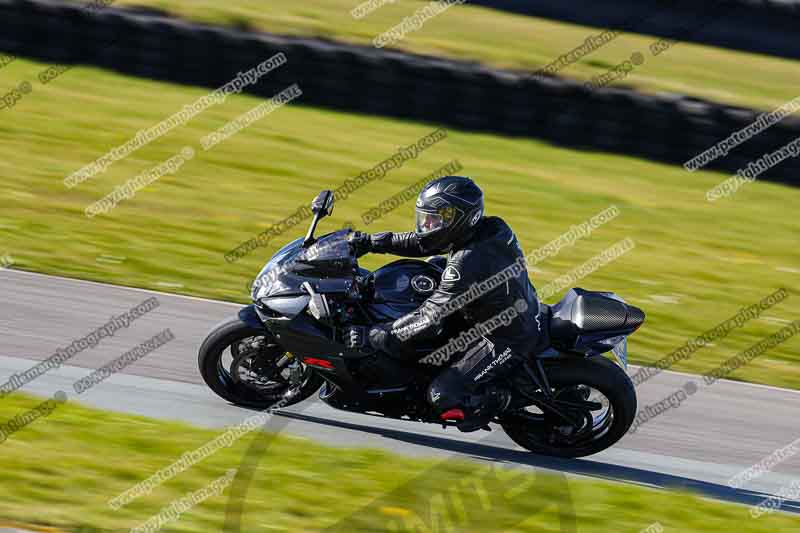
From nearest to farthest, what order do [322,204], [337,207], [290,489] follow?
[290,489]
[322,204]
[337,207]

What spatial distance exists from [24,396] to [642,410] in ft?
15.4

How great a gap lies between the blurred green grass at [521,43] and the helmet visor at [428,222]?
12442 millimetres

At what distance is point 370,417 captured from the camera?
827 centimetres

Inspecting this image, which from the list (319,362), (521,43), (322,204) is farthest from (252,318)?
(521,43)

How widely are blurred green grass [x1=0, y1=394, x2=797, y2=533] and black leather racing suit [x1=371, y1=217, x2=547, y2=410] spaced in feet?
1.98

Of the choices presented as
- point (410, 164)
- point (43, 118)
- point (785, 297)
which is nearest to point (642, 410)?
point (785, 297)

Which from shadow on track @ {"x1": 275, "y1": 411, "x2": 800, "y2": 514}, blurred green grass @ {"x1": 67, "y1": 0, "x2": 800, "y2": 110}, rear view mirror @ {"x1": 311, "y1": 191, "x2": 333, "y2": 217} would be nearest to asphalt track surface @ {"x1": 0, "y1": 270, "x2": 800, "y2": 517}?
shadow on track @ {"x1": 275, "y1": 411, "x2": 800, "y2": 514}

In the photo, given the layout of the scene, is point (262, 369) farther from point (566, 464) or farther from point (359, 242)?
point (566, 464)

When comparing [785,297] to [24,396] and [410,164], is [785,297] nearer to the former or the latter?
[410,164]

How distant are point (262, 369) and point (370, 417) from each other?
89 centimetres

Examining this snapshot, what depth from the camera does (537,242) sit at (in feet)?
43.7

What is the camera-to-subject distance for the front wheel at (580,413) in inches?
296

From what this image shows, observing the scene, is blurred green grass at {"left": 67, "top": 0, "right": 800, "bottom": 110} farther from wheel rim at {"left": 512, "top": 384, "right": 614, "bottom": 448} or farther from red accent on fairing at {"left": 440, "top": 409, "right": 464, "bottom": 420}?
red accent on fairing at {"left": 440, "top": 409, "right": 464, "bottom": 420}

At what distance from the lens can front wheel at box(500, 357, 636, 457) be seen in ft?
24.7
